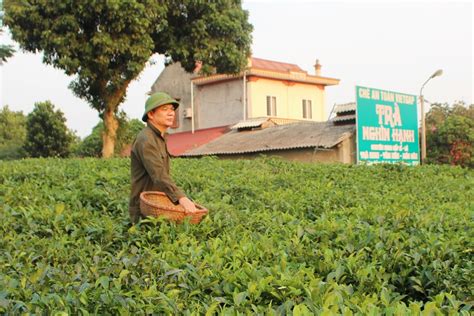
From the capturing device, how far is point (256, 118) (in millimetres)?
29156

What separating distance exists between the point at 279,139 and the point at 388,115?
539cm

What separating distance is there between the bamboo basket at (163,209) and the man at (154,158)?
5cm

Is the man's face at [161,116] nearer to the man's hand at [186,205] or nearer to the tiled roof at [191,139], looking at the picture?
the man's hand at [186,205]

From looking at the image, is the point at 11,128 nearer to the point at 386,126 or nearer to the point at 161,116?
the point at 386,126

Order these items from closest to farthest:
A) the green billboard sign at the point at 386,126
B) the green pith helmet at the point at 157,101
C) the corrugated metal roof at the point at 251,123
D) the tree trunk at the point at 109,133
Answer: the green pith helmet at the point at 157,101
the green billboard sign at the point at 386,126
the tree trunk at the point at 109,133
the corrugated metal roof at the point at 251,123

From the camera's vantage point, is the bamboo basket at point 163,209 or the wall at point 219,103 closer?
the bamboo basket at point 163,209

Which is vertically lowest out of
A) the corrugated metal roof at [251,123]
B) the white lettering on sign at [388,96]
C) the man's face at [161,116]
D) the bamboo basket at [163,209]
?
the bamboo basket at [163,209]

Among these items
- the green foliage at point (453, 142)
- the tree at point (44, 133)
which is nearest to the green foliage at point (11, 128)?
the tree at point (44, 133)

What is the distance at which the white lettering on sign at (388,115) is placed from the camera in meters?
19.3

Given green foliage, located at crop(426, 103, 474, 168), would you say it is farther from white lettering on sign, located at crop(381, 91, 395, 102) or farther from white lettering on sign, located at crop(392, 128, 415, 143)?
white lettering on sign, located at crop(381, 91, 395, 102)

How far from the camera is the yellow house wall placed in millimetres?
30125

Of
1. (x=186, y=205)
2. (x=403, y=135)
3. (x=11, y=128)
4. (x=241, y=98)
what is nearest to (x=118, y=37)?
(x=403, y=135)

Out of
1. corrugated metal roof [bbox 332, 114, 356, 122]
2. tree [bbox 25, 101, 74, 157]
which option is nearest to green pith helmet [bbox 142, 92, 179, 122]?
corrugated metal roof [bbox 332, 114, 356, 122]

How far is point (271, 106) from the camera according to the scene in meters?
30.9
